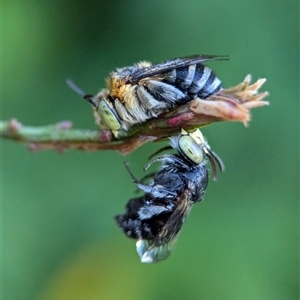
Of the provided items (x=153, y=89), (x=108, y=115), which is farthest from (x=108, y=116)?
(x=153, y=89)

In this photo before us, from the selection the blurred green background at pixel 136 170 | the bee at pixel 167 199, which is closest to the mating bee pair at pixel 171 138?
the bee at pixel 167 199

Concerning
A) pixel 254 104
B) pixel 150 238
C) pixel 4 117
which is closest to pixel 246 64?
pixel 4 117

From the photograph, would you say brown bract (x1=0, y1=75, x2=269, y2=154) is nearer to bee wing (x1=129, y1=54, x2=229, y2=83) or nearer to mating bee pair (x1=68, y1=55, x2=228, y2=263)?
mating bee pair (x1=68, y1=55, x2=228, y2=263)

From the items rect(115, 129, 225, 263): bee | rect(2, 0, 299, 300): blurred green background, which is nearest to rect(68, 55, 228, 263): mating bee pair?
rect(115, 129, 225, 263): bee

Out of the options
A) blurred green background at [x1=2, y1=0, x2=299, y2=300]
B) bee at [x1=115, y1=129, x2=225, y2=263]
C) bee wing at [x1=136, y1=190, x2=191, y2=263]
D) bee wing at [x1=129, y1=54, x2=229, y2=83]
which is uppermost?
blurred green background at [x1=2, y1=0, x2=299, y2=300]

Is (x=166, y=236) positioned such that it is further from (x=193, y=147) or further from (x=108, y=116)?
(x=108, y=116)

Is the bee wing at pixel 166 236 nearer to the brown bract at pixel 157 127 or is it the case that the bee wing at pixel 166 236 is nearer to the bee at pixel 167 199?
the bee at pixel 167 199
